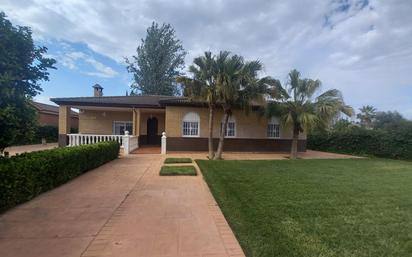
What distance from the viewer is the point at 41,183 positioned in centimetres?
645

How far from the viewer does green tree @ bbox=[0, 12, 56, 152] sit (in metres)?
4.21

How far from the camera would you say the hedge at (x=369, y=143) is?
1788cm

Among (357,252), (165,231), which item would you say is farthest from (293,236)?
(165,231)

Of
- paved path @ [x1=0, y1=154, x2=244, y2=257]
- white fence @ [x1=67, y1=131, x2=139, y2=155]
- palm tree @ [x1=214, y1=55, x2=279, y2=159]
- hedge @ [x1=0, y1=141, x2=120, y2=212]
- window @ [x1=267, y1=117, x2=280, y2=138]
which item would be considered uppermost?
palm tree @ [x1=214, y1=55, x2=279, y2=159]

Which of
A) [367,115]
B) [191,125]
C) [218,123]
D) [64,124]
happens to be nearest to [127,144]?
[191,125]

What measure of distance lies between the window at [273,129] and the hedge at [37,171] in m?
12.4

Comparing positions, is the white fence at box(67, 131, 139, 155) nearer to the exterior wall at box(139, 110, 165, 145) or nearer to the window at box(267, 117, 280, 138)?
the exterior wall at box(139, 110, 165, 145)

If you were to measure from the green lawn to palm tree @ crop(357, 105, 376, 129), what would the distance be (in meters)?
36.6

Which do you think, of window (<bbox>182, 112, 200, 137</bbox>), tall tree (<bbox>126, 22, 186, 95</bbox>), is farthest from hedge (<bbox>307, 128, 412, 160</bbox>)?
tall tree (<bbox>126, 22, 186, 95</bbox>)

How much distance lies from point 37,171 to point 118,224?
2851 millimetres

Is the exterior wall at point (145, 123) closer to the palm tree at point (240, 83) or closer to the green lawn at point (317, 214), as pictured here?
the palm tree at point (240, 83)

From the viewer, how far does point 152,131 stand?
22.3 meters

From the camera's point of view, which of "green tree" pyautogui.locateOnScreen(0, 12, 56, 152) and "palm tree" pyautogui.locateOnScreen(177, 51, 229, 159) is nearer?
"green tree" pyautogui.locateOnScreen(0, 12, 56, 152)

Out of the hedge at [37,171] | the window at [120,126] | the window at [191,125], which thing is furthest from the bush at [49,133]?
the hedge at [37,171]
